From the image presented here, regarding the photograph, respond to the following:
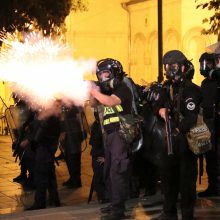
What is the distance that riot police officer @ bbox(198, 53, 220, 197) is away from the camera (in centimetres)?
779

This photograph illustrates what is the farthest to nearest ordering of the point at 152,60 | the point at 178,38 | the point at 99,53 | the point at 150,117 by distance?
the point at 99,53 → the point at 152,60 → the point at 178,38 → the point at 150,117

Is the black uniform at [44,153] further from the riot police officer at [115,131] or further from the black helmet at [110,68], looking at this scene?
the black helmet at [110,68]

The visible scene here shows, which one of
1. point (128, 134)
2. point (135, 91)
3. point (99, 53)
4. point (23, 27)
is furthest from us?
point (99, 53)

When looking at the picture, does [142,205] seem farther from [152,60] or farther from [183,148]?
[152,60]

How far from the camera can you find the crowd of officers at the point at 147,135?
5.84 metres

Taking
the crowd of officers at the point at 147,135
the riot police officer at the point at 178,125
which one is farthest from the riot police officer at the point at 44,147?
the riot police officer at the point at 178,125

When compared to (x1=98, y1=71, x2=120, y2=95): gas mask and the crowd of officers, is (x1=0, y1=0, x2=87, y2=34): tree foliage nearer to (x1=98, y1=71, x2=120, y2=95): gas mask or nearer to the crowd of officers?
the crowd of officers

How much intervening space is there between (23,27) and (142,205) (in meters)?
11.3

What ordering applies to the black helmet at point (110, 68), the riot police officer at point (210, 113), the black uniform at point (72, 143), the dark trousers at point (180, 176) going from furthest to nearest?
the black uniform at point (72, 143) → the riot police officer at point (210, 113) → the black helmet at point (110, 68) → the dark trousers at point (180, 176)

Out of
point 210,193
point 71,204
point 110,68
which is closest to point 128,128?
point 110,68

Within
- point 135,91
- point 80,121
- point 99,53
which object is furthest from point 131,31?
point 135,91

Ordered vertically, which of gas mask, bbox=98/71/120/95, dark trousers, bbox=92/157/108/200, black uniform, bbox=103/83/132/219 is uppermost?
gas mask, bbox=98/71/120/95

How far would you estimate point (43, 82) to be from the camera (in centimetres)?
713

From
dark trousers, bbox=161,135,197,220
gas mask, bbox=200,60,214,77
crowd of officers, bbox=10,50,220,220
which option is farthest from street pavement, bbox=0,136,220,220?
gas mask, bbox=200,60,214,77
